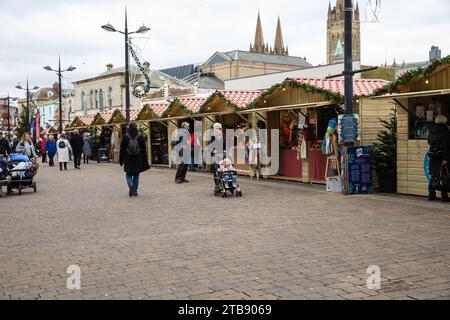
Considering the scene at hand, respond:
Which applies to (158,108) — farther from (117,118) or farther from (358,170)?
(358,170)

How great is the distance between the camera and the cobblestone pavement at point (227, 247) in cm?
509

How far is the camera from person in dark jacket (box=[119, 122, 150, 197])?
43.1 feet

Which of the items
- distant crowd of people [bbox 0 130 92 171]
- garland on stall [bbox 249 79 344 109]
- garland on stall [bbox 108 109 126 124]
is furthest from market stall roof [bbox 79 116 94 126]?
garland on stall [bbox 249 79 344 109]

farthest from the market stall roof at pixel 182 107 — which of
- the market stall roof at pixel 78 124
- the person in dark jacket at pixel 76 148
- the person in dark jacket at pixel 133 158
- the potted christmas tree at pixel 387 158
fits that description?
the market stall roof at pixel 78 124

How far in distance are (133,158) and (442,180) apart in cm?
724

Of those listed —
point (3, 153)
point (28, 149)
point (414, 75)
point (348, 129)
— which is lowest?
point (3, 153)

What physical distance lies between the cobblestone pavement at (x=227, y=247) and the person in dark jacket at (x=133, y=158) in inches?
40.7

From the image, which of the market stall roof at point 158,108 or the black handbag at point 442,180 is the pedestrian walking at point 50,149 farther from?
the black handbag at point 442,180

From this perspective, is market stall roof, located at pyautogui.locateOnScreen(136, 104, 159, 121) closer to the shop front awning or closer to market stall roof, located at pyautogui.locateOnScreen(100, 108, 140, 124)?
market stall roof, located at pyautogui.locateOnScreen(100, 108, 140, 124)

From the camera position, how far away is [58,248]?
7137mm

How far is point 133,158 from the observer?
1321cm

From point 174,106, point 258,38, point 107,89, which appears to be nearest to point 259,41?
point 258,38

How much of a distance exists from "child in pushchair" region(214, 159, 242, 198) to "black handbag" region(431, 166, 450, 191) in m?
4.45
